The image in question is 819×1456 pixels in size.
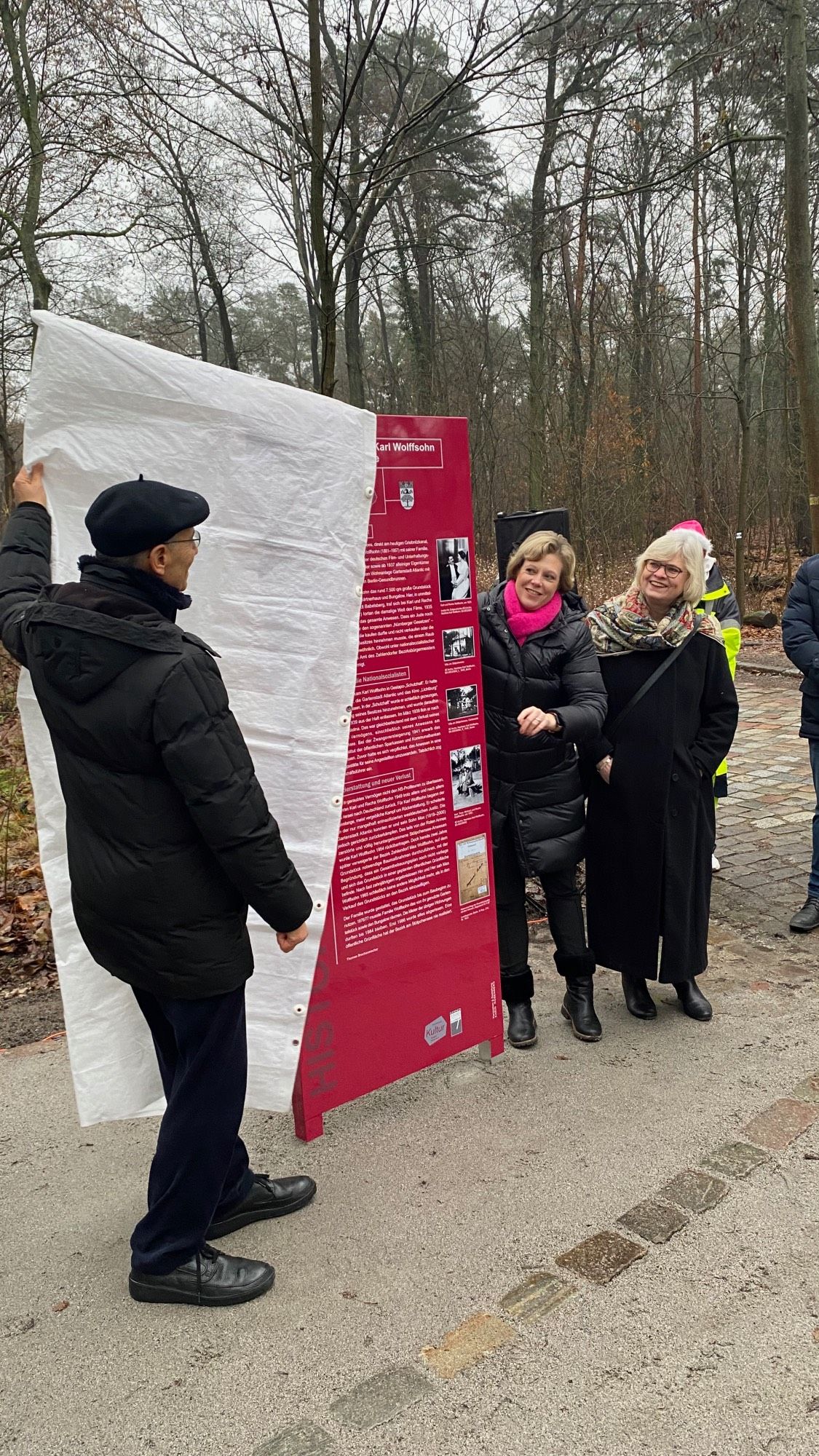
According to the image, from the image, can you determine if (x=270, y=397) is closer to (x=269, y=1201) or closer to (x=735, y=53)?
(x=269, y=1201)

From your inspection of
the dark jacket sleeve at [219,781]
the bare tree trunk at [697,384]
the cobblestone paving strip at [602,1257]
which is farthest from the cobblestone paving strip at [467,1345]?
the bare tree trunk at [697,384]

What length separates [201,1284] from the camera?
8.44ft

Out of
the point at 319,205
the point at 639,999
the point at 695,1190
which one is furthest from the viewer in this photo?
the point at 319,205

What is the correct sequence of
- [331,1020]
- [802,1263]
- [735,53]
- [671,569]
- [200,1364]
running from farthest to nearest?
1. [735,53]
2. [671,569]
3. [331,1020]
4. [802,1263]
5. [200,1364]

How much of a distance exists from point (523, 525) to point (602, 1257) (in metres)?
3.31

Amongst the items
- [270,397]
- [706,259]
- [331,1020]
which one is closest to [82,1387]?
[331,1020]

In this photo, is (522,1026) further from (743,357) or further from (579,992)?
(743,357)

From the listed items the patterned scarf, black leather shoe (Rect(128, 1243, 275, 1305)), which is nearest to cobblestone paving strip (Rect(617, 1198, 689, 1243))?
black leather shoe (Rect(128, 1243, 275, 1305))

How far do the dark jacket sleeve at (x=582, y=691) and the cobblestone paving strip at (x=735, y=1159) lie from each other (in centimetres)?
150

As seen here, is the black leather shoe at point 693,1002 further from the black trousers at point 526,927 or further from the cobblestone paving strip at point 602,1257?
the cobblestone paving strip at point 602,1257

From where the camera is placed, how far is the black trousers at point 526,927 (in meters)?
3.92

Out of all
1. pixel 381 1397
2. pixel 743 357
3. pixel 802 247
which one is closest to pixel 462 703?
pixel 381 1397

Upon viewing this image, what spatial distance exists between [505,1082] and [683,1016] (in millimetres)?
985

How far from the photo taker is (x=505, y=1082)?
12.0ft
